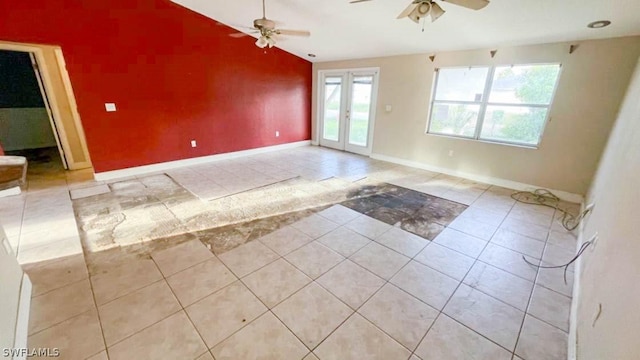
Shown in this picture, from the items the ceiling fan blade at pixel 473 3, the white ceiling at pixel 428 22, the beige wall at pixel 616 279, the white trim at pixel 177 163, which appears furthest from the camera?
the white trim at pixel 177 163

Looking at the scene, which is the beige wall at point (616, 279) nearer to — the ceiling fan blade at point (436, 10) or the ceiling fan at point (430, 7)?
the ceiling fan at point (430, 7)

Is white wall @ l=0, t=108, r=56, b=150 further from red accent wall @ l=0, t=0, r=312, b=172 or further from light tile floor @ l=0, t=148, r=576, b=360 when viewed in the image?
light tile floor @ l=0, t=148, r=576, b=360

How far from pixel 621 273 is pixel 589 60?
3.61 metres

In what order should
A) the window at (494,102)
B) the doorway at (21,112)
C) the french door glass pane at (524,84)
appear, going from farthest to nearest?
the doorway at (21,112)
the window at (494,102)
the french door glass pane at (524,84)

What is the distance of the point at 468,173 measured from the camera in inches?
184

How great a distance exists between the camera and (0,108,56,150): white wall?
17.7 ft

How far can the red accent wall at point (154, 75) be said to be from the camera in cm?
352

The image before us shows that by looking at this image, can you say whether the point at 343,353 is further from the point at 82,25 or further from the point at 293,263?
the point at 82,25

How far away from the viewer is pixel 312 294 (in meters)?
1.95

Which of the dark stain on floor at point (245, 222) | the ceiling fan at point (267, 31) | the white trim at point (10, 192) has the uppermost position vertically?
the ceiling fan at point (267, 31)

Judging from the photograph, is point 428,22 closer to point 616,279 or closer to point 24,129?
point 616,279

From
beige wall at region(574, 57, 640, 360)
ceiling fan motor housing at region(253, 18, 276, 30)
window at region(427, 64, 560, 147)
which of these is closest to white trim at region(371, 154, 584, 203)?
window at region(427, 64, 560, 147)

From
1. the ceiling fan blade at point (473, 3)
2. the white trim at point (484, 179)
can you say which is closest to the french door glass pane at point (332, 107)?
the white trim at point (484, 179)

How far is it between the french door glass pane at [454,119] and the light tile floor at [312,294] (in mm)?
2112
